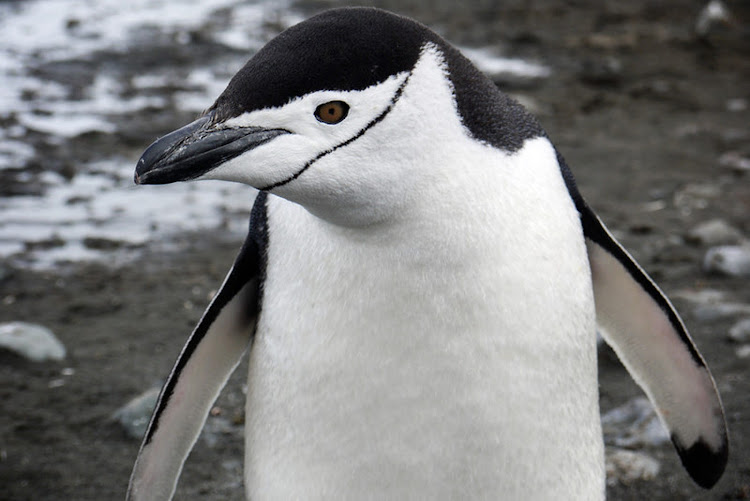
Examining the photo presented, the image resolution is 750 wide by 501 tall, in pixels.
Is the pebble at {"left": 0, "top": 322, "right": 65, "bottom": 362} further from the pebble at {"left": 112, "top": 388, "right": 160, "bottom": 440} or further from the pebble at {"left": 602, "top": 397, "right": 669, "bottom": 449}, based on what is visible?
the pebble at {"left": 602, "top": 397, "right": 669, "bottom": 449}

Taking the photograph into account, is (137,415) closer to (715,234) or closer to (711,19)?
(715,234)

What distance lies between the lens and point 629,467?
2439 mm

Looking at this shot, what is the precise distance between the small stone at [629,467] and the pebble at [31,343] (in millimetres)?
1595

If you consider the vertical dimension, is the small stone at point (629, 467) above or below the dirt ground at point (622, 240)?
above

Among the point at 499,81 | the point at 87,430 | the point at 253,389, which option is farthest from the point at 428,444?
the point at 499,81

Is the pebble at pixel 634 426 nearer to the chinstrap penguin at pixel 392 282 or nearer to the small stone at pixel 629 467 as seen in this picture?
the small stone at pixel 629 467

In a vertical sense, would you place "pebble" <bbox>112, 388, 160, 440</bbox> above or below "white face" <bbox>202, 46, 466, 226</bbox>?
below

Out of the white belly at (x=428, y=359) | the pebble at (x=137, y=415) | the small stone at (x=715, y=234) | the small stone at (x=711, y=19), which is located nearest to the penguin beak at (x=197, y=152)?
the white belly at (x=428, y=359)

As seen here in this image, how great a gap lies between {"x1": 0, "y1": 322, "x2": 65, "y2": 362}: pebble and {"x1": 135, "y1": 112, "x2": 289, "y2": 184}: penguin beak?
5.87ft

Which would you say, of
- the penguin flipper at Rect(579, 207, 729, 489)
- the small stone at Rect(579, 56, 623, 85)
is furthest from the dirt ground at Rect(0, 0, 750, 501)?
the penguin flipper at Rect(579, 207, 729, 489)

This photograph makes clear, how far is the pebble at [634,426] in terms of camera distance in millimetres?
2555

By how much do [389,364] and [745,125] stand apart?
3594 millimetres

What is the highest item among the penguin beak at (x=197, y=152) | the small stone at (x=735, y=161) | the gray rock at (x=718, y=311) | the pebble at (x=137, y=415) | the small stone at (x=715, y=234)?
the penguin beak at (x=197, y=152)

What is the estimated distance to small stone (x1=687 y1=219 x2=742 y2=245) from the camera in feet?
11.8
